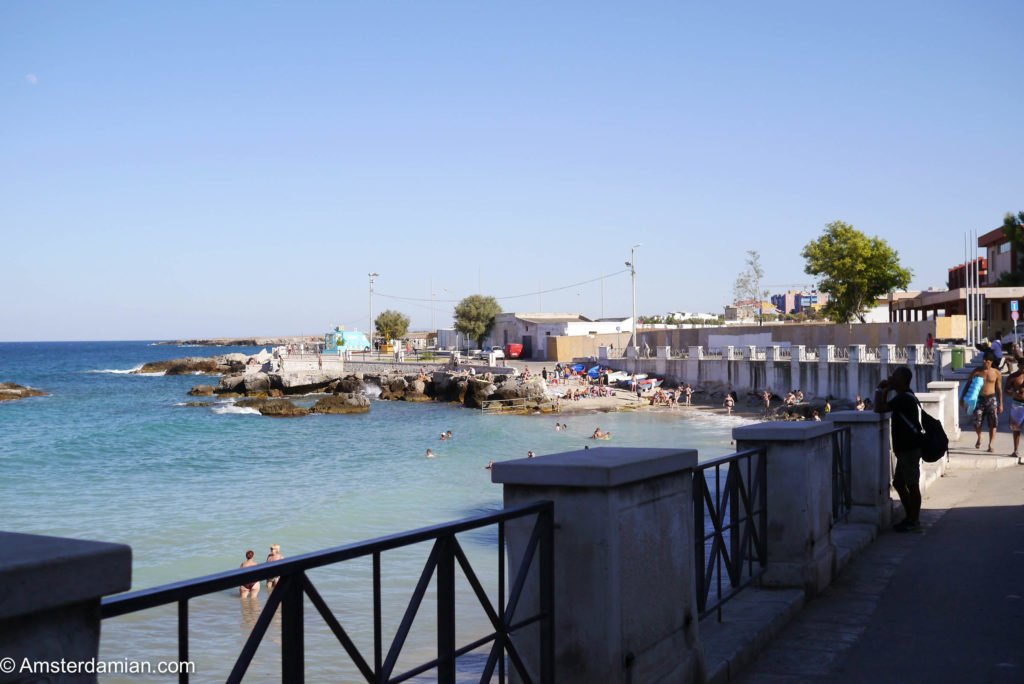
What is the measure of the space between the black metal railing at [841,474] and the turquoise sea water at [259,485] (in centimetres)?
639

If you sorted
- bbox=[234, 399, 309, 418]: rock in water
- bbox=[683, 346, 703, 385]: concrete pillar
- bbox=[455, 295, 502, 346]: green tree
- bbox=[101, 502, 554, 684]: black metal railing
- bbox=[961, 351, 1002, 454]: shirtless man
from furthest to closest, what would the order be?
bbox=[455, 295, 502, 346]: green tree, bbox=[683, 346, 703, 385]: concrete pillar, bbox=[234, 399, 309, 418]: rock in water, bbox=[961, 351, 1002, 454]: shirtless man, bbox=[101, 502, 554, 684]: black metal railing

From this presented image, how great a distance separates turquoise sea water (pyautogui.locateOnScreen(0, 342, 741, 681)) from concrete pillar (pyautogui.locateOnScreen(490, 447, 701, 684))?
8.74 metres

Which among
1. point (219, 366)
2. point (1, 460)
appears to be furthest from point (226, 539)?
Result: point (219, 366)

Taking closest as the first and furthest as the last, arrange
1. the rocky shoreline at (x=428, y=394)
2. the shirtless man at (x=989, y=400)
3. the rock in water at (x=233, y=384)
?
1. the shirtless man at (x=989, y=400)
2. the rocky shoreline at (x=428, y=394)
3. the rock in water at (x=233, y=384)

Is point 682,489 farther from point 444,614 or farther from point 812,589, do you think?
point 812,589

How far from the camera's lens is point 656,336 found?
3130 inches

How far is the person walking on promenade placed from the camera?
32.7 feet

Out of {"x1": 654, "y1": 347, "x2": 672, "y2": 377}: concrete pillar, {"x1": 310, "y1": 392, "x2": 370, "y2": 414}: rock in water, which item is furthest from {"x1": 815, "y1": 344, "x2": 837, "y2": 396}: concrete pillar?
{"x1": 310, "y1": 392, "x2": 370, "y2": 414}: rock in water

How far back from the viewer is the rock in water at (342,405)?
201 feet

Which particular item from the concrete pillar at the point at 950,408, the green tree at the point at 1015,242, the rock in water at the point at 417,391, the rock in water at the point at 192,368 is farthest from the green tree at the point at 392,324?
the concrete pillar at the point at 950,408

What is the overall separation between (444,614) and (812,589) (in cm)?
447

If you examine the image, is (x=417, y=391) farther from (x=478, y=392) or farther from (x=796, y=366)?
(x=796, y=366)

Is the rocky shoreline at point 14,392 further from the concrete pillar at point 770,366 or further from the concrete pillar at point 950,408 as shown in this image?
the concrete pillar at point 950,408

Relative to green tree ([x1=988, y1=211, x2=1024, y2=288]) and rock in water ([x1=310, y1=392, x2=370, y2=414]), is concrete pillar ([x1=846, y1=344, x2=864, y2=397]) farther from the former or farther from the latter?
rock in water ([x1=310, y1=392, x2=370, y2=414])
